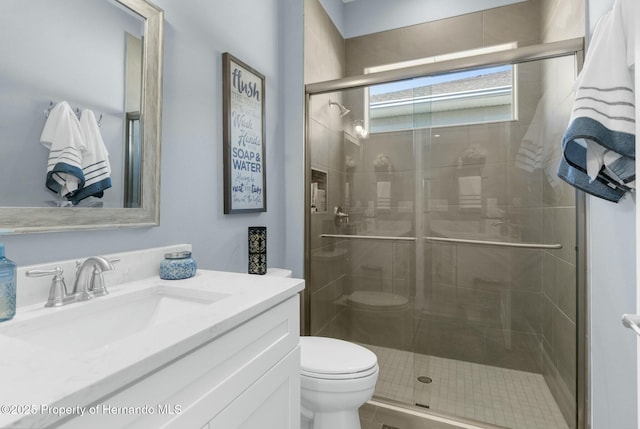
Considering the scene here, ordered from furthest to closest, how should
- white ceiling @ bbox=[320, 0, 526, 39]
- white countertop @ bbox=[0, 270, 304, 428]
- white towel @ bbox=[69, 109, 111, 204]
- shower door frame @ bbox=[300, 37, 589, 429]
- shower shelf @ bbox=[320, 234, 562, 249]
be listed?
white ceiling @ bbox=[320, 0, 526, 39] < shower shelf @ bbox=[320, 234, 562, 249] < shower door frame @ bbox=[300, 37, 589, 429] < white towel @ bbox=[69, 109, 111, 204] < white countertop @ bbox=[0, 270, 304, 428]

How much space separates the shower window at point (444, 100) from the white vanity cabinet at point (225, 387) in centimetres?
148

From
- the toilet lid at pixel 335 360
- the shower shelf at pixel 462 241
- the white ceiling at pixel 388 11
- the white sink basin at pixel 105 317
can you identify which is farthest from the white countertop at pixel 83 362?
the white ceiling at pixel 388 11

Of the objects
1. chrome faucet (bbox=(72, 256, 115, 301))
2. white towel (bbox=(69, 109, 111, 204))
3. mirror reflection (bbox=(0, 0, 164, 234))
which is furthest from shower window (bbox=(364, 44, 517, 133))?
chrome faucet (bbox=(72, 256, 115, 301))

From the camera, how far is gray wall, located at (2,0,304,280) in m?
1.04

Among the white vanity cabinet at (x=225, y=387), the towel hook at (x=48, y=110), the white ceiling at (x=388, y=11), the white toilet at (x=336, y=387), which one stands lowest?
the white toilet at (x=336, y=387)

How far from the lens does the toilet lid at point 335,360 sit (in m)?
→ 1.22

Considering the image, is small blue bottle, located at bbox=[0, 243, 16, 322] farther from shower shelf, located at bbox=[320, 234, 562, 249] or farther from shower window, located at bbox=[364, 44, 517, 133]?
shower window, located at bbox=[364, 44, 517, 133]

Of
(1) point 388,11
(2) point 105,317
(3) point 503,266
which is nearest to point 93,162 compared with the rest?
(2) point 105,317

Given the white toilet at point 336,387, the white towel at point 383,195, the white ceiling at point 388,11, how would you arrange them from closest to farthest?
1. the white toilet at point 336,387
2. the white towel at point 383,195
3. the white ceiling at point 388,11

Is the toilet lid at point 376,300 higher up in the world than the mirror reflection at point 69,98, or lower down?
lower down

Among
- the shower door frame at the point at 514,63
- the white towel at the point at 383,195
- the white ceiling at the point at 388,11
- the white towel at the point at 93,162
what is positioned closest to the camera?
the white towel at the point at 93,162

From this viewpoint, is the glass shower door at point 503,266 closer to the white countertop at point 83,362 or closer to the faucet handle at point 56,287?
the white countertop at point 83,362

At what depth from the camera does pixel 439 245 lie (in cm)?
201

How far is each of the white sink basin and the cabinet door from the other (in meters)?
0.23
